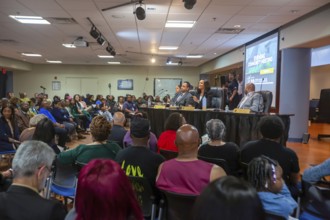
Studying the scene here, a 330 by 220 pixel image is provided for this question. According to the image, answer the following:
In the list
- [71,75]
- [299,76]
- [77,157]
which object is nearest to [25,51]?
[71,75]

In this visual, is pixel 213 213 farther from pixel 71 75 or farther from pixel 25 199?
pixel 71 75

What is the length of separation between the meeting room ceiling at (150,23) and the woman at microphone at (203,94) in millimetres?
1526

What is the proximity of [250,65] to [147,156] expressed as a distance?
334 inches

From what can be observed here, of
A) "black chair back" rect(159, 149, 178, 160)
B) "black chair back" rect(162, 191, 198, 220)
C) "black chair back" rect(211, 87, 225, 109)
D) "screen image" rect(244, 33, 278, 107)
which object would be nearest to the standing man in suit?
"black chair back" rect(211, 87, 225, 109)

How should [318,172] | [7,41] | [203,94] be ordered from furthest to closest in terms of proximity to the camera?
[7,41], [203,94], [318,172]

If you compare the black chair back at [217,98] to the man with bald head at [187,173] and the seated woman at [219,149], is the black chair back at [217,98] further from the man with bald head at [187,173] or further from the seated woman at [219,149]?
the man with bald head at [187,173]

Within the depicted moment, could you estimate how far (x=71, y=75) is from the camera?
Answer: 18.4 m

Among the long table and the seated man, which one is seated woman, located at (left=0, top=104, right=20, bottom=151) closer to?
the long table

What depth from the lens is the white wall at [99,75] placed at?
1842 cm

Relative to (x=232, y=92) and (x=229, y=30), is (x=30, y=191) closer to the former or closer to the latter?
(x=229, y=30)

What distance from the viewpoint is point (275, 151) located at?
2.57 m

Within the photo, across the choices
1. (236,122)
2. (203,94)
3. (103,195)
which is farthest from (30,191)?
(203,94)

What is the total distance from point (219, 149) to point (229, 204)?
78.7 inches

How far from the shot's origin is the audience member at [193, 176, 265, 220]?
85 centimetres
